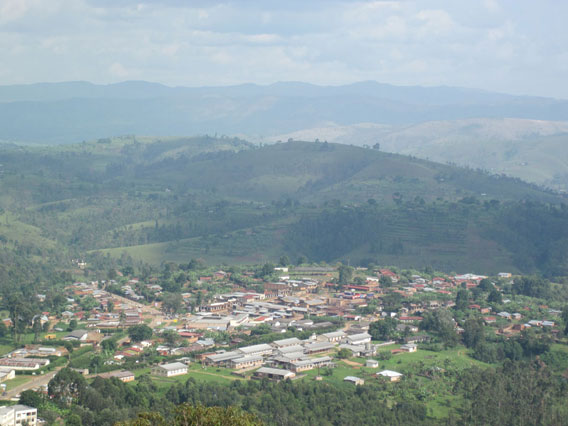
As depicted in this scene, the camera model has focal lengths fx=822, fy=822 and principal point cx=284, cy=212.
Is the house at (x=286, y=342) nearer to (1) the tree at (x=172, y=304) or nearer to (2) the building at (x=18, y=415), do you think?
(1) the tree at (x=172, y=304)

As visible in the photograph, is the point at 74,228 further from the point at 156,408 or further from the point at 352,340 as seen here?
the point at 156,408

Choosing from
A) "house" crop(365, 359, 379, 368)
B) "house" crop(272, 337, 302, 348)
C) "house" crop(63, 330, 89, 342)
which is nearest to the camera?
"house" crop(365, 359, 379, 368)

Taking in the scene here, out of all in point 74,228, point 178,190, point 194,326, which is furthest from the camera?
point 178,190

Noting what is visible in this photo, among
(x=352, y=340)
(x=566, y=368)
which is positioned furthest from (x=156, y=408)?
(x=566, y=368)

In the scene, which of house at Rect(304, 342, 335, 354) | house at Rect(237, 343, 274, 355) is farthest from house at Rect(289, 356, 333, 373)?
house at Rect(237, 343, 274, 355)

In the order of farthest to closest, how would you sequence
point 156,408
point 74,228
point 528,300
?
point 74,228 → point 528,300 → point 156,408

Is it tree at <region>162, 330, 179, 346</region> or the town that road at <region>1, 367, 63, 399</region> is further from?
tree at <region>162, 330, 179, 346</region>
